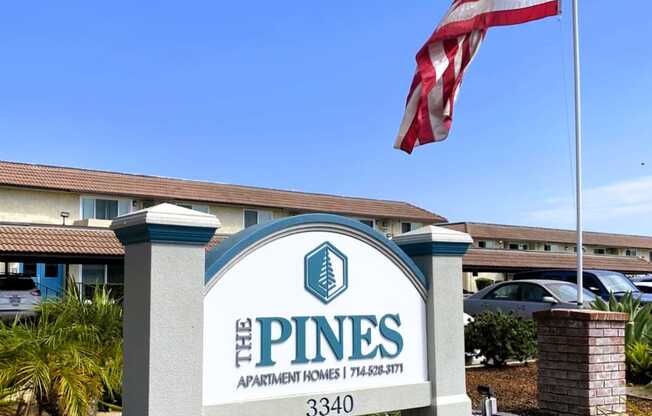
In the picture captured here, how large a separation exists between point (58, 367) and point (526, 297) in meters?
10.8

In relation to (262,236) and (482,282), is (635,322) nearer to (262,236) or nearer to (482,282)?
(262,236)

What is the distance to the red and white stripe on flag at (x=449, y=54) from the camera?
26.8 feet

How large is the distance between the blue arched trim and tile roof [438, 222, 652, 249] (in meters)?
46.3

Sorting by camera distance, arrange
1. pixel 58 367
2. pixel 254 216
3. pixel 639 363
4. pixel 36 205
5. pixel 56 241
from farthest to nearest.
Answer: pixel 254 216
pixel 36 205
pixel 56 241
pixel 639 363
pixel 58 367

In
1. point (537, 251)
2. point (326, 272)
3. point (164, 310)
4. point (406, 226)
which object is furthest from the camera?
point (537, 251)

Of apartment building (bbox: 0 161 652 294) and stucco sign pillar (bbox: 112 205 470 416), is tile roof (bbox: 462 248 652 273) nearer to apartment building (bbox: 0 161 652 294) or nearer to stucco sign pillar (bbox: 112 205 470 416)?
apartment building (bbox: 0 161 652 294)

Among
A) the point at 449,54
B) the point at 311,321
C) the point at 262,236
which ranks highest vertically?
the point at 449,54

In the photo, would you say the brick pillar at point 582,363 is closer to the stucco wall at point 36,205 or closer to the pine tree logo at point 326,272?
the pine tree logo at point 326,272

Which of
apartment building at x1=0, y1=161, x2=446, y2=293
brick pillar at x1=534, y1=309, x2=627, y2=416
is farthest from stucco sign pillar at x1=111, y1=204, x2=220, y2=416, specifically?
apartment building at x1=0, y1=161, x2=446, y2=293

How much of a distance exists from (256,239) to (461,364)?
93.4 inches

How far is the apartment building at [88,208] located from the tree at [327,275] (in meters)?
21.7

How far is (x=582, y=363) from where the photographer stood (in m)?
8.18

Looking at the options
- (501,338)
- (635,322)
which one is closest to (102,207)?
(501,338)

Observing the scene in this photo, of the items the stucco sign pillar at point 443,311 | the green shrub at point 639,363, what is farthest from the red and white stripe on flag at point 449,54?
the green shrub at point 639,363
